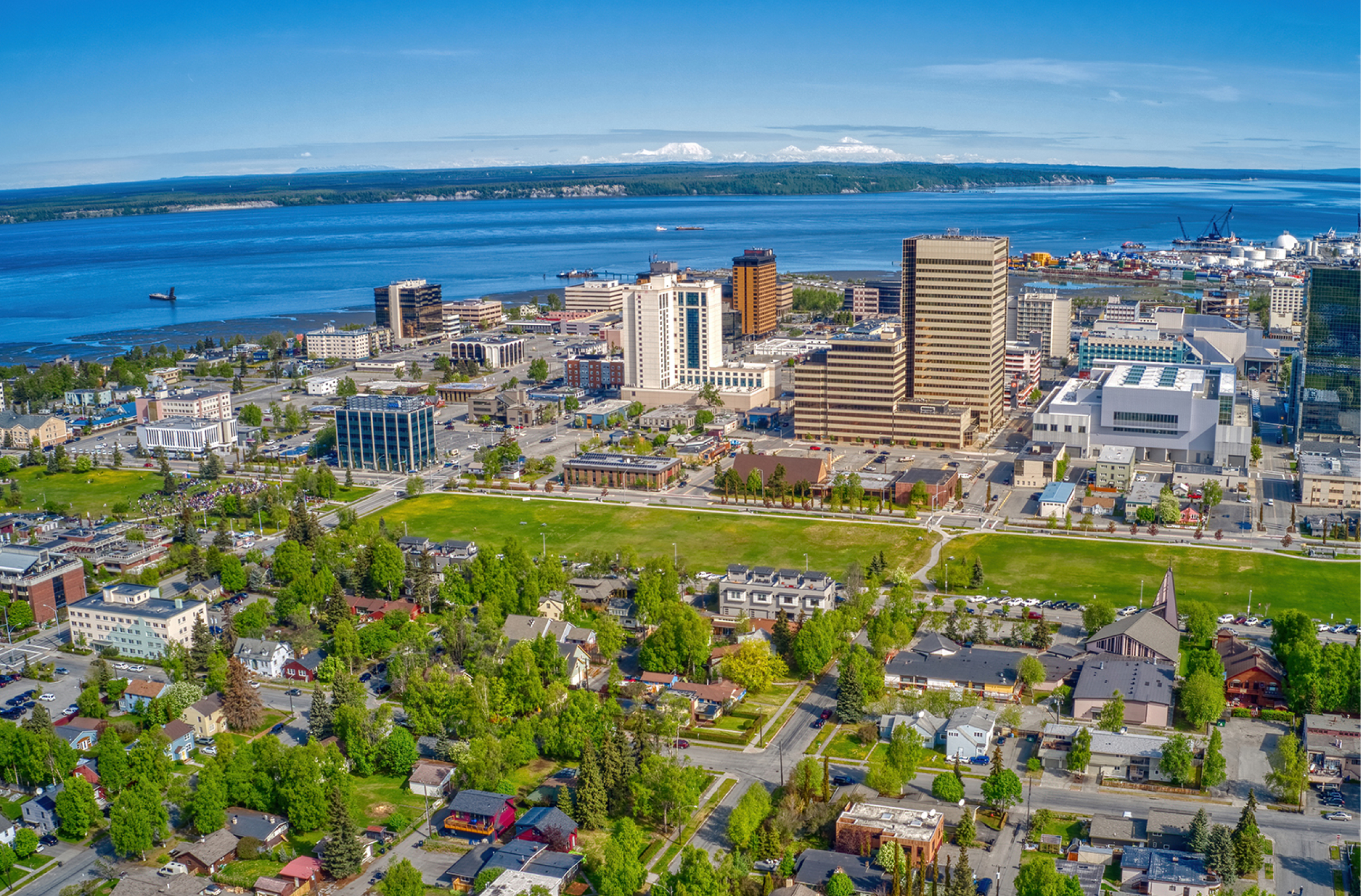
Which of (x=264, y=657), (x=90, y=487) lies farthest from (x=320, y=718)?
(x=90, y=487)

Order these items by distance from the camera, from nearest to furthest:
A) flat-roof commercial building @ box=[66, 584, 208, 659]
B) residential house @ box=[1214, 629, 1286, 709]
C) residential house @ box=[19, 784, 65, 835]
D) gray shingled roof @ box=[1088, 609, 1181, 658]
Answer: residential house @ box=[19, 784, 65, 835], residential house @ box=[1214, 629, 1286, 709], gray shingled roof @ box=[1088, 609, 1181, 658], flat-roof commercial building @ box=[66, 584, 208, 659]

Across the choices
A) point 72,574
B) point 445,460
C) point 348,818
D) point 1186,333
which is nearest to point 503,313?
point 445,460

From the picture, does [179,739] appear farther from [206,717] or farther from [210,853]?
[210,853]

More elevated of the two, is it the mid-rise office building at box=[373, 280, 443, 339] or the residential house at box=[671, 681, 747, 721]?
the mid-rise office building at box=[373, 280, 443, 339]

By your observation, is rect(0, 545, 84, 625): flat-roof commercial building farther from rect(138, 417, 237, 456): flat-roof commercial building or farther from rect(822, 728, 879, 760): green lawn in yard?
rect(822, 728, 879, 760): green lawn in yard

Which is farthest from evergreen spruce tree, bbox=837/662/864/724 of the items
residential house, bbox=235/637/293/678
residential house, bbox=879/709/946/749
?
residential house, bbox=235/637/293/678

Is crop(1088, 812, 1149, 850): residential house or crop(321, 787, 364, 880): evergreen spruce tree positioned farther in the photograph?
crop(1088, 812, 1149, 850): residential house

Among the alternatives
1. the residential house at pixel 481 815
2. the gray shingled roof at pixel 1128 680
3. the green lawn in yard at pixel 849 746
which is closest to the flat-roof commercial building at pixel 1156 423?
the gray shingled roof at pixel 1128 680

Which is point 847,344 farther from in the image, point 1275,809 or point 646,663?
point 1275,809
